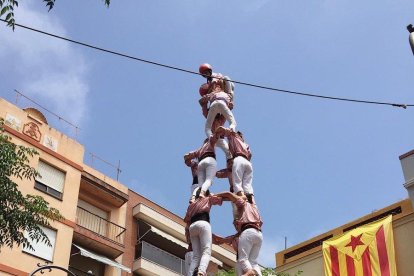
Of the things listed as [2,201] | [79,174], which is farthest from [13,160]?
[79,174]

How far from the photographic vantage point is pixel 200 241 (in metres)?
9.33

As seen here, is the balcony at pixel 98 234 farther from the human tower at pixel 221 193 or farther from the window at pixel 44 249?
the human tower at pixel 221 193

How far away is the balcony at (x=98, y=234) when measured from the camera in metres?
29.2

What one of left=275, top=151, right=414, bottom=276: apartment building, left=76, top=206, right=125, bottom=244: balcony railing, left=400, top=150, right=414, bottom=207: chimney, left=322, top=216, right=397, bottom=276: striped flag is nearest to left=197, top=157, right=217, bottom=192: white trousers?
left=322, top=216, right=397, bottom=276: striped flag

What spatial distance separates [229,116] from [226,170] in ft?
3.40

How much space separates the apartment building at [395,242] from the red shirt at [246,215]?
47.4ft

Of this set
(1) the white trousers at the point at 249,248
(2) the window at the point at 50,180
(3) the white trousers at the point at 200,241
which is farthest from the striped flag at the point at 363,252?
(3) the white trousers at the point at 200,241

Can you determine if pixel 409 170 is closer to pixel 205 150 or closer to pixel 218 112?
pixel 218 112

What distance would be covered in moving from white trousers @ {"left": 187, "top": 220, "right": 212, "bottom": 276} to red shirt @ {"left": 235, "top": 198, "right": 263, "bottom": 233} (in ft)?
1.59

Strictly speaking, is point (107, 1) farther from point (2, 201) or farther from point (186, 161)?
point (2, 201)

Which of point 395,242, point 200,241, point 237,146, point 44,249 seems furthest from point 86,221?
point 200,241

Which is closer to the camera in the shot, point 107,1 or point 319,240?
point 107,1

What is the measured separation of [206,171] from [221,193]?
0.68 meters

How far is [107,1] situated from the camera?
7.11m
